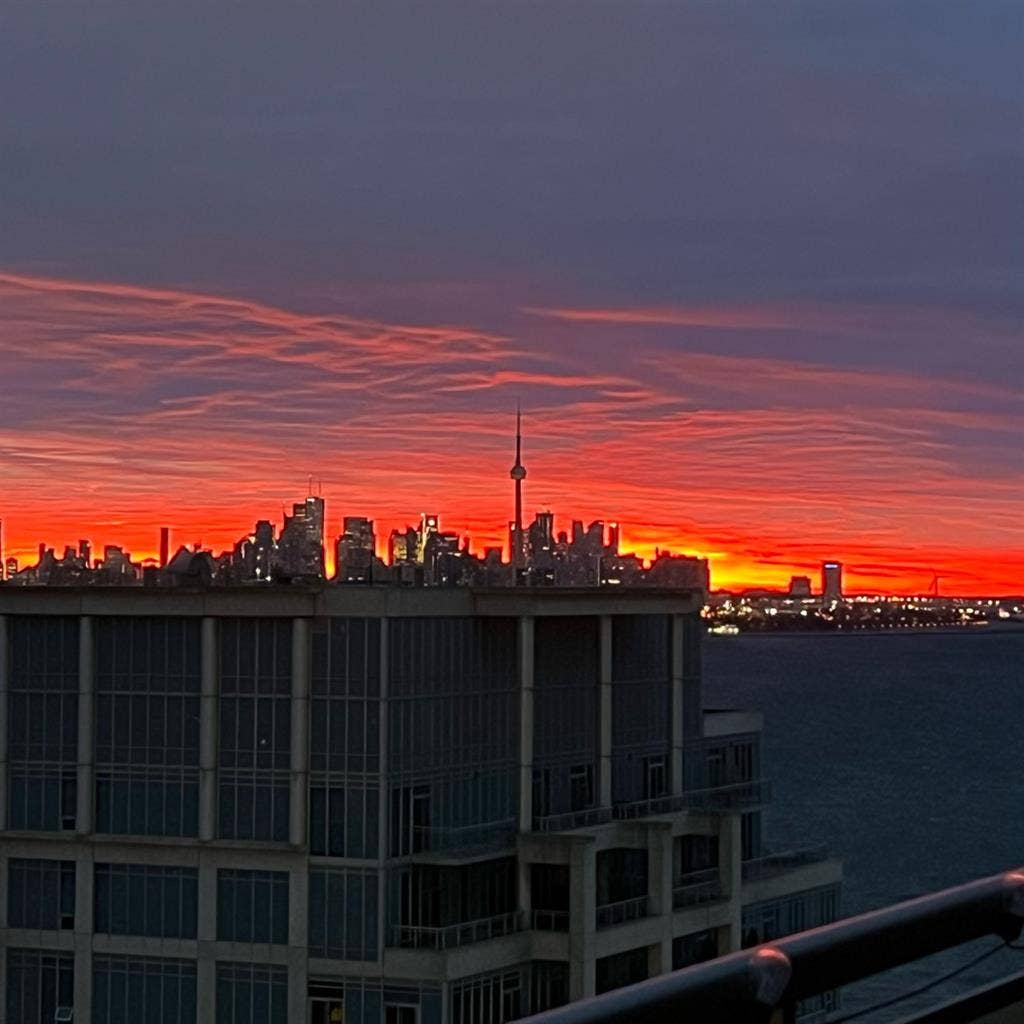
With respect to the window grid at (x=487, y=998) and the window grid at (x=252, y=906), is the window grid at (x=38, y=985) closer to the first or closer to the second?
the window grid at (x=252, y=906)

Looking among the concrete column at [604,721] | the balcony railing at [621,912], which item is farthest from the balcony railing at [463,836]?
the concrete column at [604,721]

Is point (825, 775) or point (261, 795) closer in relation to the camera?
point (261, 795)

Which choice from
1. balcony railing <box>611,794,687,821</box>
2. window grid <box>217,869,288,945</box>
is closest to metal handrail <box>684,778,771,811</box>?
balcony railing <box>611,794,687,821</box>

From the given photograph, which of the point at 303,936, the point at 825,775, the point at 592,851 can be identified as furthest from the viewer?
the point at 825,775

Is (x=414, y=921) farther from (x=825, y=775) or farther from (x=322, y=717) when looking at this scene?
(x=825, y=775)

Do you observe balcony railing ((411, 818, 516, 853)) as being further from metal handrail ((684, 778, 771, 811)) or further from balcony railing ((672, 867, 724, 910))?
metal handrail ((684, 778, 771, 811))

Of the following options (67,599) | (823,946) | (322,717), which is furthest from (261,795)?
(823,946)

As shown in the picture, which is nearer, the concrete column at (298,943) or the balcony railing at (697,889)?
the concrete column at (298,943)

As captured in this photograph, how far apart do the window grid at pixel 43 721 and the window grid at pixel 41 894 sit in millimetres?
814

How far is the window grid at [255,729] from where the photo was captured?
45.4 m

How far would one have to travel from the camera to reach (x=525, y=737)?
48781 mm

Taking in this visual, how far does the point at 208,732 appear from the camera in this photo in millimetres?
45562

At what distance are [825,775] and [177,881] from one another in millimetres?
110137

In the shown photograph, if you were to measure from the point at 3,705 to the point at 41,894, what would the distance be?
4007 millimetres
